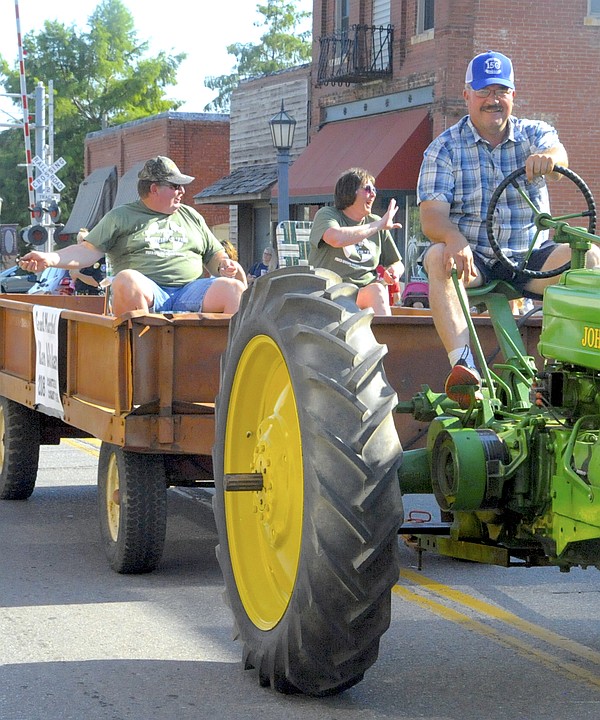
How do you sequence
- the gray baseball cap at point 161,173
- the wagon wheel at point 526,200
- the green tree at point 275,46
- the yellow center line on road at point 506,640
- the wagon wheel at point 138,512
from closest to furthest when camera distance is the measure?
the yellow center line on road at point 506,640 → the wagon wheel at point 526,200 → the wagon wheel at point 138,512 → the gray baseball cap at point 161,173 → the green tree at point 275,46

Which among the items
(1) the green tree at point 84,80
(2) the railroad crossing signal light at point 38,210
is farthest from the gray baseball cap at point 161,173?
(1) the green tree at point 84,80

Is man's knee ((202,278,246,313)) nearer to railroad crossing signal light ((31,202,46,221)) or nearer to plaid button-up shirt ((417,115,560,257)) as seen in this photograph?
plaid button-up shirt ((417,115,560,257))

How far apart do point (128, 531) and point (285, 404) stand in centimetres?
219

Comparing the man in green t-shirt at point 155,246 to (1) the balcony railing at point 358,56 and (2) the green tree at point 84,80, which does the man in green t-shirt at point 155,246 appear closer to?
(1) the balcony railing at point 358,56

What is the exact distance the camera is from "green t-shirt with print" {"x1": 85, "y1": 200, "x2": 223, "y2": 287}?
840 cm

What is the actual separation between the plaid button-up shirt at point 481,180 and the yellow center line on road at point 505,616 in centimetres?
162

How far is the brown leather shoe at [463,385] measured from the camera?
5.10m

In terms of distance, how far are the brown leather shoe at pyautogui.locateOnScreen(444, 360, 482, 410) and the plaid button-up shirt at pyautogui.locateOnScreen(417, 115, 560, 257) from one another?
130 cm

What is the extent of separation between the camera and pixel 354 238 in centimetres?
874

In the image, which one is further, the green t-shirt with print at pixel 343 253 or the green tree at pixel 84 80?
the green tree at pixel 84 80

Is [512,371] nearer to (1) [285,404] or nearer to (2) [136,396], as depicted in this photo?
(1) [285,404]

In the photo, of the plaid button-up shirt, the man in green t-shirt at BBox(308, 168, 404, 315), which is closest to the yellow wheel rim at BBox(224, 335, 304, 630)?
the plaid button-up shirt

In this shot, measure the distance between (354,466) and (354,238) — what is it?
448 centimetres

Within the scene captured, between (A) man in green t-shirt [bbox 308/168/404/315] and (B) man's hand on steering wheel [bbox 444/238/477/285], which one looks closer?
(B) man's hand on steering wheel [bbox 444/238/477/285]
